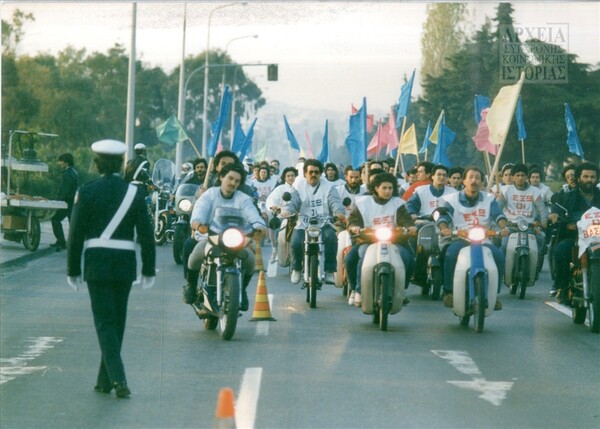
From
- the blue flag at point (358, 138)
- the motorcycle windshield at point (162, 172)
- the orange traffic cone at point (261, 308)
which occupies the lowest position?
the orange traffic cone at point (261, 308)

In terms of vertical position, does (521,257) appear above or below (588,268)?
below

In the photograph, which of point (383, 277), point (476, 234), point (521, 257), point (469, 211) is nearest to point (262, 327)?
point (383, 277)

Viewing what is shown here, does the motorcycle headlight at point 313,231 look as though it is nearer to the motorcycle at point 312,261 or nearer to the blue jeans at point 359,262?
the motorcycle at point 312,261

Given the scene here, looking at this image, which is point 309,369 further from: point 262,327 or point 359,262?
point 359,262

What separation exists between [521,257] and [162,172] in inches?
284

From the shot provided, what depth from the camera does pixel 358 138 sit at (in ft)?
72.8

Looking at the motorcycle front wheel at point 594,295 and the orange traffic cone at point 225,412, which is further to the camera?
the motorcycle front wheel at point 594,295

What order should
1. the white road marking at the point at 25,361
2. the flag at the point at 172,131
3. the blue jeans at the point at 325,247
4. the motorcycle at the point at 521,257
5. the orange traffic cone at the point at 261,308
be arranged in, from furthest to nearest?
the flag at the point at 172,131, the motorcycle at the point at 521,257, the blue jeans at the point at 325,247, the orange traffic cone at the point at 261,308, the white road marking at the point at 25,361

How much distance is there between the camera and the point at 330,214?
14836 mm

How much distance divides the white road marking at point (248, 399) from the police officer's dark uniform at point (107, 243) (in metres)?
0.77

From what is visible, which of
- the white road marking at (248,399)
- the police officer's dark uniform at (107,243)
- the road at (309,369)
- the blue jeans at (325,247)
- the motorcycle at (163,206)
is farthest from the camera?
the motorcycle at (163,206)

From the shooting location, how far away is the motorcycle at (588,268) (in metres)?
11.5

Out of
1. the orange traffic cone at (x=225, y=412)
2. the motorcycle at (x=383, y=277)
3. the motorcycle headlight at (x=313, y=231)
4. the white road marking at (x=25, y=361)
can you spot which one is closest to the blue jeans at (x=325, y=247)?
the motorcycle headlight at (x=313, y=231)

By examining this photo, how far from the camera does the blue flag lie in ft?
63.8
